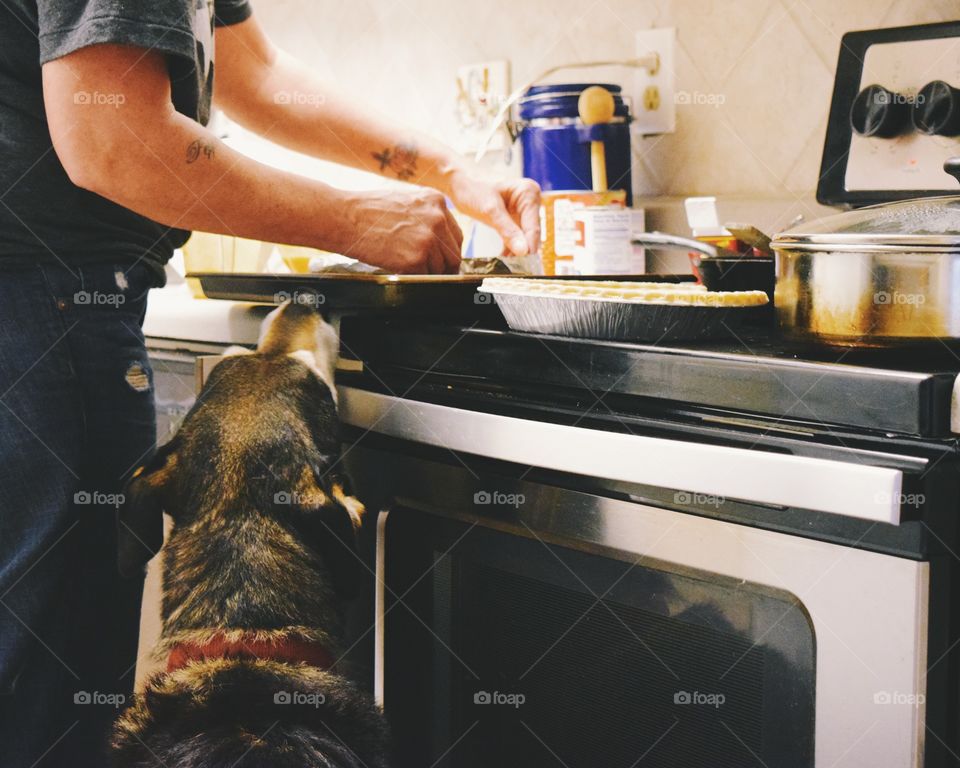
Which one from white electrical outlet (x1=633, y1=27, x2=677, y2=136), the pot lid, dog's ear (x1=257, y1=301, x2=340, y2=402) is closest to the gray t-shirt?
dog's ear (x1=257, y1=301, x2=340, y2=402)

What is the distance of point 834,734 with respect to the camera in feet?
2.13

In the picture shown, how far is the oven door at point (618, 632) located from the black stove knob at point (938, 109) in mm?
681

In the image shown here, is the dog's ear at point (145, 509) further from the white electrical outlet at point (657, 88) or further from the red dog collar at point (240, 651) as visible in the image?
the white electrical outlet at point (657, 88)

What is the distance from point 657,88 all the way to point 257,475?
3.08ft

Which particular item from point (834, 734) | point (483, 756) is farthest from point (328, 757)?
point (834, 734)

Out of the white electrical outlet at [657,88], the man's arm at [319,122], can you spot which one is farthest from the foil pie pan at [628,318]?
the white electrical outlet at [657,88]

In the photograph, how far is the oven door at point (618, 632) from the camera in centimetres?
64

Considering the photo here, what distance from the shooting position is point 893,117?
120 centimetres

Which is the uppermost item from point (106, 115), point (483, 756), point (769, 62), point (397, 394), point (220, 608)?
point (769, 62)

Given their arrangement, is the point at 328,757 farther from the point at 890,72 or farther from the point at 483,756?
the point at 890,72

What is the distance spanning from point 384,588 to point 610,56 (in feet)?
3.31

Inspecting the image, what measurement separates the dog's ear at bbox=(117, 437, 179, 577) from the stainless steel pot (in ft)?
2.04

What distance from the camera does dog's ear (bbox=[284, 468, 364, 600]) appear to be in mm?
972

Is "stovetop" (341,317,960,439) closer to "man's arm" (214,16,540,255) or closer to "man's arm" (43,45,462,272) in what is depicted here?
"man's arm" (43,45,462,272)
